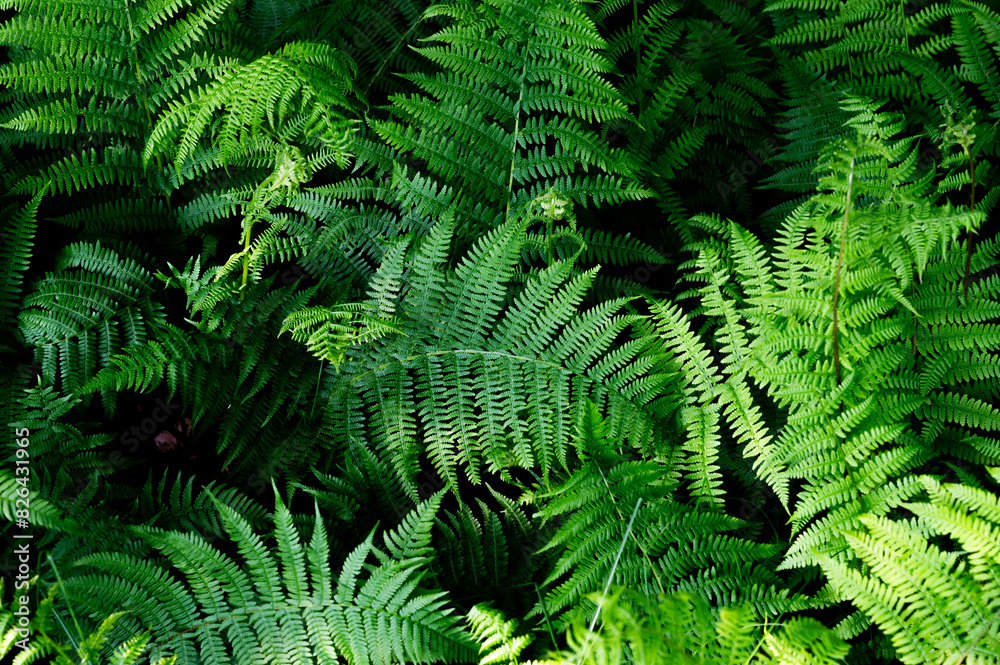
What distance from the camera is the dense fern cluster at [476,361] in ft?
6.85

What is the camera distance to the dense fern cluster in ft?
6.85

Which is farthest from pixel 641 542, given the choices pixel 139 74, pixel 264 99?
pixel 139 74

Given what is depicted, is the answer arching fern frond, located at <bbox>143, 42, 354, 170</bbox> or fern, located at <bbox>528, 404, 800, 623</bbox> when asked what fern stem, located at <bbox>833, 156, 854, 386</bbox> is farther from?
arching fern frond, located at <bbox>143, 42, 354, 170</bbox>

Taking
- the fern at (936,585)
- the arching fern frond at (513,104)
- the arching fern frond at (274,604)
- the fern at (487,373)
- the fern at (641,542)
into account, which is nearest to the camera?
the fern at (936,585)

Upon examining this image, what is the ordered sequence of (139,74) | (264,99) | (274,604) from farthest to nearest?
(139,74)
(264,99)
(274,604)

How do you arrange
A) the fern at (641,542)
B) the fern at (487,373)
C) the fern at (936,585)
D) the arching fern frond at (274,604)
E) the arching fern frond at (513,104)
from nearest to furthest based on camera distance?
the fern at (936,585) < the arching fern frond at (274,604) < the fern at (641,542) < the fern at (487,373) < the arching fern frond at (513,104)

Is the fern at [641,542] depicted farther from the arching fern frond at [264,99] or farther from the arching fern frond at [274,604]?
the arching fern frond at [264,99]

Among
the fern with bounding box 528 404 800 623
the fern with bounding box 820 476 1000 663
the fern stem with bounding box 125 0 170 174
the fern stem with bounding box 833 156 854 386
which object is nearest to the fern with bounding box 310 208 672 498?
the fern with bounding box 528 404 800 623

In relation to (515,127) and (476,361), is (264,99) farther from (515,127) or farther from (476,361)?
(476,361)

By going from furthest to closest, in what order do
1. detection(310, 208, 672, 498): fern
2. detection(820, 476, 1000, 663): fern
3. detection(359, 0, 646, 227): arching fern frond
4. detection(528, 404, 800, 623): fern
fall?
detection(359, 0, 646, 227): arching fern frond < detection(310, 208, 672, 498): fern < detection(528, 404, 800, 623): fern < detection(820, 476, 1000, 663): fern

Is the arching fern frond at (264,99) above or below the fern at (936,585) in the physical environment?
above

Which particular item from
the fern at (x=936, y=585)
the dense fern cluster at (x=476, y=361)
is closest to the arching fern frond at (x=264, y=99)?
the dense fern cluster at (x=476, y=361)

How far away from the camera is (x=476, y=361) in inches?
102

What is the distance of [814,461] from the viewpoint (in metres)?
Result: 2.25
